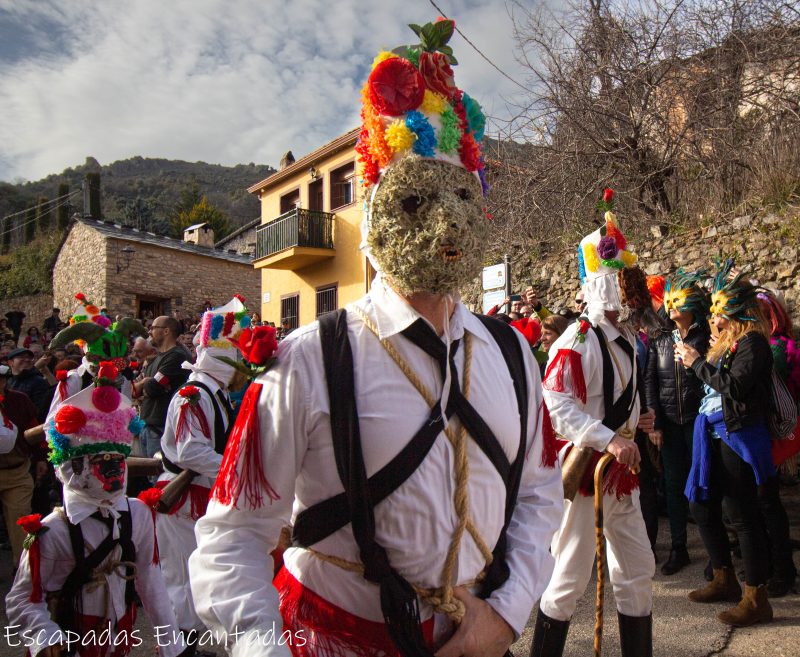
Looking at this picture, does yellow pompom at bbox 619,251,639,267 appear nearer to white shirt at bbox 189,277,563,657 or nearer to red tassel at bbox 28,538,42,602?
white shirt at bbox 189,277,563,657

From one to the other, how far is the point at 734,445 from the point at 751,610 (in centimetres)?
107

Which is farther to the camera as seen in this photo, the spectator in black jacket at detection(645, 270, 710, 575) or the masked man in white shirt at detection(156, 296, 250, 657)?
the spectator in black jacket at detection(645, 270, 710, 575)

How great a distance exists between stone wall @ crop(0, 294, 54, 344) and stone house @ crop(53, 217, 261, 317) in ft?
7.80

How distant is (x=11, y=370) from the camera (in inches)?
303

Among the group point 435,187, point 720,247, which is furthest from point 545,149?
point 435,187

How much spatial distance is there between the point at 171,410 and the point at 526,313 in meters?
4.48

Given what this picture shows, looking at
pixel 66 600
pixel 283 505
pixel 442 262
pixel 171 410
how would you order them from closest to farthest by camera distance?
pixel 283 505
pixel 442 262
pixel 66 600
pixel 171 410

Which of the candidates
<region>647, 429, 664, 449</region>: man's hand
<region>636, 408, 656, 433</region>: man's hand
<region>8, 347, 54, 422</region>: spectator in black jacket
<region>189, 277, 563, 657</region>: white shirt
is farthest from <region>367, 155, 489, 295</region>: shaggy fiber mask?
<region>8, 347, 54, 422</region>: spectator in black jacket

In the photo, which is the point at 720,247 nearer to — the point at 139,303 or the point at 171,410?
the point at 171,410

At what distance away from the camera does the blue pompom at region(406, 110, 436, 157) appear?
1.79 metres

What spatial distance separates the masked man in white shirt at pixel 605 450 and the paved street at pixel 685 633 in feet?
1.78

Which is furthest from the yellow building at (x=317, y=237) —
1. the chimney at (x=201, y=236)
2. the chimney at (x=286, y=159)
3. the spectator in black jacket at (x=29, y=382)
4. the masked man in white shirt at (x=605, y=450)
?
the masked man in white shirt at (x=605, y=450)

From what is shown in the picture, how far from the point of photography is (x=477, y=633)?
1590mm

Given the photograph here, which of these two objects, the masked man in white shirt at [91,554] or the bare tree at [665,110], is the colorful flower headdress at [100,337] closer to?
the masked man in white shirt at [91,554]
